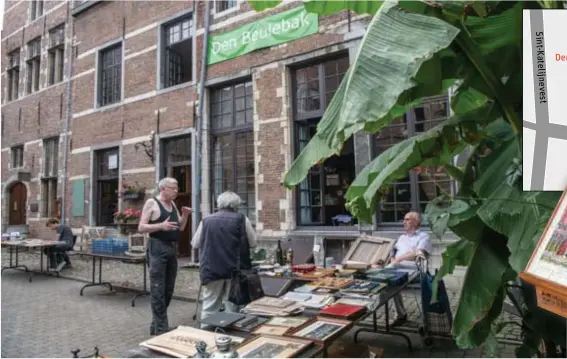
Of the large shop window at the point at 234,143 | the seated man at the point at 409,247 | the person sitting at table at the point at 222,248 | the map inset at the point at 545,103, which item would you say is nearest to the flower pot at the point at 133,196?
the large shop window at the point at 234,143

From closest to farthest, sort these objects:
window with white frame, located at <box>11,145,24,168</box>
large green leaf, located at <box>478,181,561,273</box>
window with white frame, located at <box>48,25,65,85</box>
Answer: large green leaf, located at <box>478,181,561,273</box>, window with white frame, located at <box>48,25,65,85</box>, window with white frame, located at <box>11,145,24,168</box>

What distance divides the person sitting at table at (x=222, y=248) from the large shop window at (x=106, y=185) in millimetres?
8964

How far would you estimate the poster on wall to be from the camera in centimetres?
116

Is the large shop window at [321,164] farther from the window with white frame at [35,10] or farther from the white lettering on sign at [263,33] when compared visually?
the window with white frame at [35,10]

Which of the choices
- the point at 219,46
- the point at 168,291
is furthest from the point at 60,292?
the point at 219,46

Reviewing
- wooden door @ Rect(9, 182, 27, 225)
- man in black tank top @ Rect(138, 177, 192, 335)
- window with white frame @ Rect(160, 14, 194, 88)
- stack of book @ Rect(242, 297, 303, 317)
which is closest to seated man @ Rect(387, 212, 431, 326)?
stack of book @ Rect(242, 297, 303, 317)

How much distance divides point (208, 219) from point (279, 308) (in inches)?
62.8

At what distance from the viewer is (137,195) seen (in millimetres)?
11141

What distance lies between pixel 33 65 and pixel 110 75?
4.80 meters

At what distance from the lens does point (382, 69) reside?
1.61 meters

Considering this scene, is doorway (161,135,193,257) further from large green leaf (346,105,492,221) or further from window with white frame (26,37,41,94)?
large green leaf (346,105,492,221)

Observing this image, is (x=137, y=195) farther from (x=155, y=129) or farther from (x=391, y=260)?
(x=391, y=260)

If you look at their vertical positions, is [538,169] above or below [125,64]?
below

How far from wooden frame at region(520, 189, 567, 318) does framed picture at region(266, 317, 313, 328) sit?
163 centimetres
